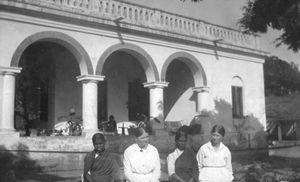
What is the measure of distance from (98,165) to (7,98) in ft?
23.5

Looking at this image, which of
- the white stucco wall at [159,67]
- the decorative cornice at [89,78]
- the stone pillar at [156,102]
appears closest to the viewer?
the white stucco wall at [159,67]

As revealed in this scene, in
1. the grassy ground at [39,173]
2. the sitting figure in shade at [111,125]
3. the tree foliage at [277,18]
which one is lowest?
the grassy ground at [39,173]

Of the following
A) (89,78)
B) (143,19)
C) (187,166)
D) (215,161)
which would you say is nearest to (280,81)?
(143,19)

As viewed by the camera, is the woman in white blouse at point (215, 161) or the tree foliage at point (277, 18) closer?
the woman in white blouse at point (215, 161)

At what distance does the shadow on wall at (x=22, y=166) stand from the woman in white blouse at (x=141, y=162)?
5.69m

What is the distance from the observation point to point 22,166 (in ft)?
36.7


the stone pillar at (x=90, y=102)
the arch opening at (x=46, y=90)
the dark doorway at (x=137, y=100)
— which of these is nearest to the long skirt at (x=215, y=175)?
the stone pillar at (x=90, y=102)

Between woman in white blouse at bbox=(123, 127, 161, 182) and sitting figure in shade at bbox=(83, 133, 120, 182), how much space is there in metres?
0.24

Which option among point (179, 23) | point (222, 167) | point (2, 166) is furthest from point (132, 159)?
point (179, 23)

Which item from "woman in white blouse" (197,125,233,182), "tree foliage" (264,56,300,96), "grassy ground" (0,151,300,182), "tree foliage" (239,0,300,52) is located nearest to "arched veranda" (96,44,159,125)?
"grassy ground" (0,151,300,182)

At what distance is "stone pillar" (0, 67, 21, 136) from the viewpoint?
11141 mm

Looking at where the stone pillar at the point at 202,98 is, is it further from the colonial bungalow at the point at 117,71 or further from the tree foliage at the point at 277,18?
the tree foliage at the point at 277,18

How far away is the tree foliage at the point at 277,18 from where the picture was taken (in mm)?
10039

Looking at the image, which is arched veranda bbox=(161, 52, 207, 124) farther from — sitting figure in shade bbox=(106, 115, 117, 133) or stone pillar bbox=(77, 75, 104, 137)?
stone pillar bbox=(77, 75, 104, 137)
